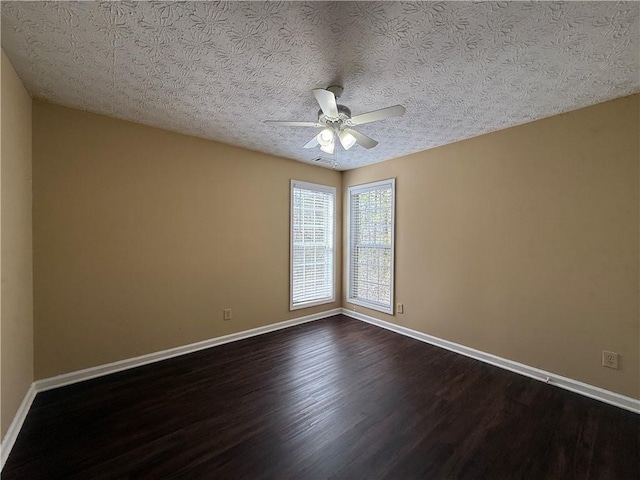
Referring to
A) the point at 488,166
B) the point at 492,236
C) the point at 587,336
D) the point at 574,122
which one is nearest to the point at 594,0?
the point at 574,122

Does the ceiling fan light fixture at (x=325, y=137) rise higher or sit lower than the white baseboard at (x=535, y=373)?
higher

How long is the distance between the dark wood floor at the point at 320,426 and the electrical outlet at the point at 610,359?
31 cm

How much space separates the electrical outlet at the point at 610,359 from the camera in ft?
6.84

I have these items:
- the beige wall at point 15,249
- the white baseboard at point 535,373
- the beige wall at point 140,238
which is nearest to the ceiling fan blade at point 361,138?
the beige wall at point 140,238

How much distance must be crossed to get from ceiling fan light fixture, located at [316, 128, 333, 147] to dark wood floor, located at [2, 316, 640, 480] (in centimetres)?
206

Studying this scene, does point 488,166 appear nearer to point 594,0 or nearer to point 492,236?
point 492,236

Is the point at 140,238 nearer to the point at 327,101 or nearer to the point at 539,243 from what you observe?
the point at 327,101

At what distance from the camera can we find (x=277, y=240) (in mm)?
3691

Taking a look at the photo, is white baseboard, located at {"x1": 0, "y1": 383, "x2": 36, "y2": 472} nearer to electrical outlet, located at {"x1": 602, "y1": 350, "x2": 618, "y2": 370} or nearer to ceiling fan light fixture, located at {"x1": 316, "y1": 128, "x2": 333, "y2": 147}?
ceiling fan light fixture, located at {"x1": 316, "y1": 128, "x2": 333, "y2": 147}

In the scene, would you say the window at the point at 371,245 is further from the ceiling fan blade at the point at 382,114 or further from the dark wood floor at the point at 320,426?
the ceiling fan blade at the point at 382,114

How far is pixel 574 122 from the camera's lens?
2.27 metres

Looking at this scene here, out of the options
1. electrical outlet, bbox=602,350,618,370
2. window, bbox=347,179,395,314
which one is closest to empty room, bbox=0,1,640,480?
electrical outlet, bbox=602,350,618,370

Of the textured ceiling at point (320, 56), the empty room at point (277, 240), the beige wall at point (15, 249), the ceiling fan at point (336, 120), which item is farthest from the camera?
the ceiling fan at point (336, 120)

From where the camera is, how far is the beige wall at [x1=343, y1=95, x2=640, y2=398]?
2072mm
